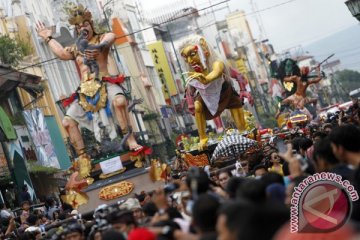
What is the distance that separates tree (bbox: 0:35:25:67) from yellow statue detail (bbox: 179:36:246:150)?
918 inches

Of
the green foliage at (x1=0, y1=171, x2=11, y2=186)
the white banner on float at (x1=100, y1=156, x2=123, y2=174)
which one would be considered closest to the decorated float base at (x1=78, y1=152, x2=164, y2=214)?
the white banner on float at (x1=100, y1=156, x2=123, y2=174)

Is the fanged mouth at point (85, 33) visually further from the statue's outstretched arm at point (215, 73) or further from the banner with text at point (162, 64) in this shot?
the banner with text at point (162, 64)

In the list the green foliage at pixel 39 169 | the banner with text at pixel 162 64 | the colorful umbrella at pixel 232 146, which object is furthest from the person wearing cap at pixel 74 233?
the banner with text at pixel 162 64

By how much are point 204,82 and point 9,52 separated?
81.2 ft

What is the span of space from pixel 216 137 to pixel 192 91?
1.54 metres

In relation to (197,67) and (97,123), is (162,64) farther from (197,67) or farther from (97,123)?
(197,67)

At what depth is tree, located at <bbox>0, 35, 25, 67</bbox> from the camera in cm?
4141

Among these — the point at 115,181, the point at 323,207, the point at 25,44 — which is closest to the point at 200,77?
the point at 115,181

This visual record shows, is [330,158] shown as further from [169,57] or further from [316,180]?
[169,57]

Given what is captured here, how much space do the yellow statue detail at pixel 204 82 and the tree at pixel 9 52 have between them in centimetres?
2331

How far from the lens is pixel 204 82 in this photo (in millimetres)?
18391

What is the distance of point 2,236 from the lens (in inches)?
619

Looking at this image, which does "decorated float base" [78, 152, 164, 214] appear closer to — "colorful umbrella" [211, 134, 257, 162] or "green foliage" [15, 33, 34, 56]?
"colorful umbrella" [211, 134, 257, 162]

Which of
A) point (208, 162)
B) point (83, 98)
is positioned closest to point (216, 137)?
point (208, 162)
